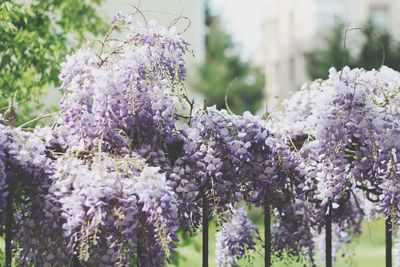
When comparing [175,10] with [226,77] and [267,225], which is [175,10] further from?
[226,77]

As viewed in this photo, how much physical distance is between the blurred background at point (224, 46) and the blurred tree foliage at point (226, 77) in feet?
0.09

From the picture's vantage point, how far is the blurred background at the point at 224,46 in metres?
4.70

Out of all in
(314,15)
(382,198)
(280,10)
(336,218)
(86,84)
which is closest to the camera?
(86,84)

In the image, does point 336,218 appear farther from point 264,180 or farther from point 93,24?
point 93,24

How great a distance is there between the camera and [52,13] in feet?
17.1

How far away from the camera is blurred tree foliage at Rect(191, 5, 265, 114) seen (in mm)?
26781

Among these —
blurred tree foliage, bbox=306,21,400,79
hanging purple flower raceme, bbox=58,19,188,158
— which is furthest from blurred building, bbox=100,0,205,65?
hanging purple flower raceme, bbox=58,19,188,158

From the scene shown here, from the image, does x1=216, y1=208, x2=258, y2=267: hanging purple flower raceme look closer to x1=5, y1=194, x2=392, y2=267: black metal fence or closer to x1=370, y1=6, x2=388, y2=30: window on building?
x1=5, y1=194, x2=392, y2=267: black metal fence

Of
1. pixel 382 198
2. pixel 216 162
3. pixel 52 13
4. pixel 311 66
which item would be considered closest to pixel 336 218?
pixel 382 198

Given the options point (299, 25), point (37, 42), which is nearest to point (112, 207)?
point (37, 42)

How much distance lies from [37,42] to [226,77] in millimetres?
Result: 22587

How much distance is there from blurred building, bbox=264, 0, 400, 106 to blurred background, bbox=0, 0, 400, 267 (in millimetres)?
39

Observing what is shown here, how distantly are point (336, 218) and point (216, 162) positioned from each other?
1.33m

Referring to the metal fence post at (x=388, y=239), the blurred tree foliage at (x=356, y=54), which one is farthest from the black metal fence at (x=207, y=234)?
the blurred tree foliage at (x=356, y=54)
